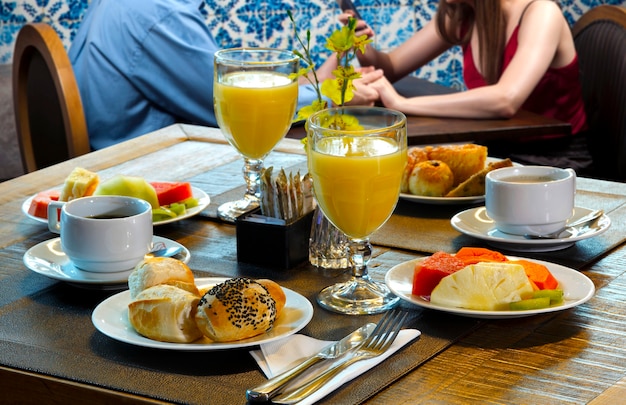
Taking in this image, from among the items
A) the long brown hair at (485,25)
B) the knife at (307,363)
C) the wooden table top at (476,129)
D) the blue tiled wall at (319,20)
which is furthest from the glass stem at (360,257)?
the blue tiled wall at (319,20)

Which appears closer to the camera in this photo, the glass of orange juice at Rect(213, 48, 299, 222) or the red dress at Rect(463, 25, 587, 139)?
the glass of orange juice at Rect(213, 48, 299, 222)

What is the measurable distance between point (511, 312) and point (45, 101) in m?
1.97

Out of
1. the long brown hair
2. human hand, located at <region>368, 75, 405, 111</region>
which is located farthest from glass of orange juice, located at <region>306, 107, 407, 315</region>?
the long brown hair

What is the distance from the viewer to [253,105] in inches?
60.4

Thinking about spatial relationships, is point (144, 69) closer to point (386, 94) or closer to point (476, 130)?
point (386, 94)

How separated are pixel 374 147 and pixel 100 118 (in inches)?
75.8

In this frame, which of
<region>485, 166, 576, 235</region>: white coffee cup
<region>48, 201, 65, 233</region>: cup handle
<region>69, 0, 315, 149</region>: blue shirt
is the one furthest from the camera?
<region>69, 0, 315, 149</region>: blue shirt

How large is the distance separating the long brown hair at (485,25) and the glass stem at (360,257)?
192 centimetres

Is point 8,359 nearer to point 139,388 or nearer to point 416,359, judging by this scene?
point 139,388

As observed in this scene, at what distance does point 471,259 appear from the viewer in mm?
1140

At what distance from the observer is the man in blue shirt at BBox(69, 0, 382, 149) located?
9.20 ft

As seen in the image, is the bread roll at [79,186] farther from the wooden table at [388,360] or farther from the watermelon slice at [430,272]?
the watermelon slice at [430,272]

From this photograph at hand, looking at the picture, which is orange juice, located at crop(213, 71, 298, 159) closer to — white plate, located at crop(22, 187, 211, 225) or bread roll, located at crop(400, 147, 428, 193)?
white plate, located at crop(22, 187, 211, 225)

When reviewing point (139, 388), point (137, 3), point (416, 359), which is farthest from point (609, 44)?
point (139, 388)
